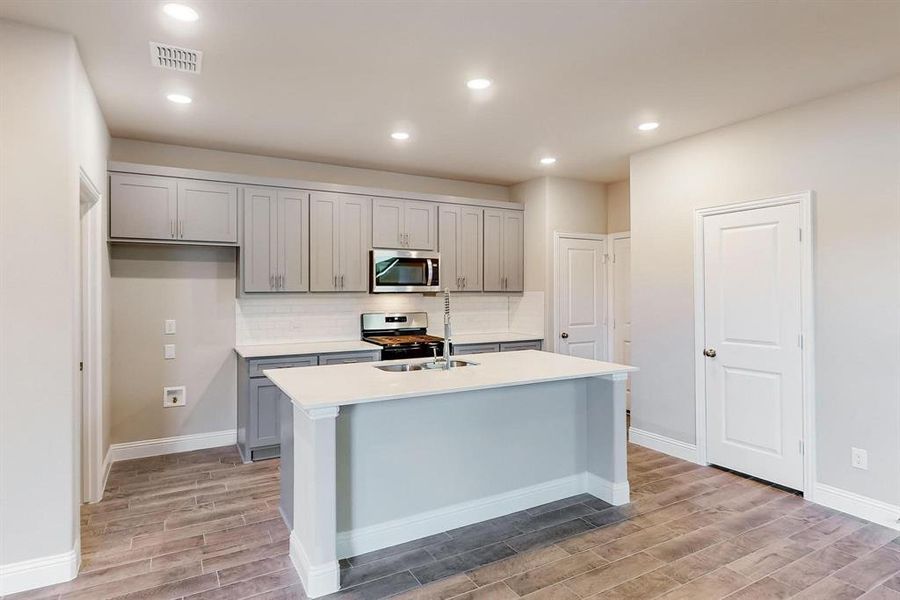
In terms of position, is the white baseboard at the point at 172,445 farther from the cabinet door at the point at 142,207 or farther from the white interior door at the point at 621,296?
the white interior door at the point at 621,296

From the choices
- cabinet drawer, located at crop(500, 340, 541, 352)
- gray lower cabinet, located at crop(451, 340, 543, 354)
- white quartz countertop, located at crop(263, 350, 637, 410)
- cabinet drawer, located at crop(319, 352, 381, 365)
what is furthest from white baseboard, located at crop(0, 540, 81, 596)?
cabinet drawer, located at crop(500, 340, 541, 352)

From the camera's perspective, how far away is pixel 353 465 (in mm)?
2709

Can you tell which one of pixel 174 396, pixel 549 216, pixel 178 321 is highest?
pixel 549 216

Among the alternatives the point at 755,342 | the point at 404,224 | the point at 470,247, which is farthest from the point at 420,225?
the point at 755,342

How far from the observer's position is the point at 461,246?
549cm

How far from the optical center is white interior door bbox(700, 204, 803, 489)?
352 centimetres

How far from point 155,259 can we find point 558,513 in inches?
152

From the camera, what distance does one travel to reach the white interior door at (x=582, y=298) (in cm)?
562

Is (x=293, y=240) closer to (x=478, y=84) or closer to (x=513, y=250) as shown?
(x=478, y=84)

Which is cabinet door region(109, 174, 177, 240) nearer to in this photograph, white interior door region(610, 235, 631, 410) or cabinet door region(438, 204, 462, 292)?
cabinet door region(438, 204, 462, 292)

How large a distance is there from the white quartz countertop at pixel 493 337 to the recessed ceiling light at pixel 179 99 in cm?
308

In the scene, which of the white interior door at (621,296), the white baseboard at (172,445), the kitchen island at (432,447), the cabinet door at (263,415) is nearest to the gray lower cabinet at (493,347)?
the white interior door at (621,296)

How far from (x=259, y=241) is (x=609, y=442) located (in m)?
3.32

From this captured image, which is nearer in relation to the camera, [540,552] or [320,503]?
[320,503]
